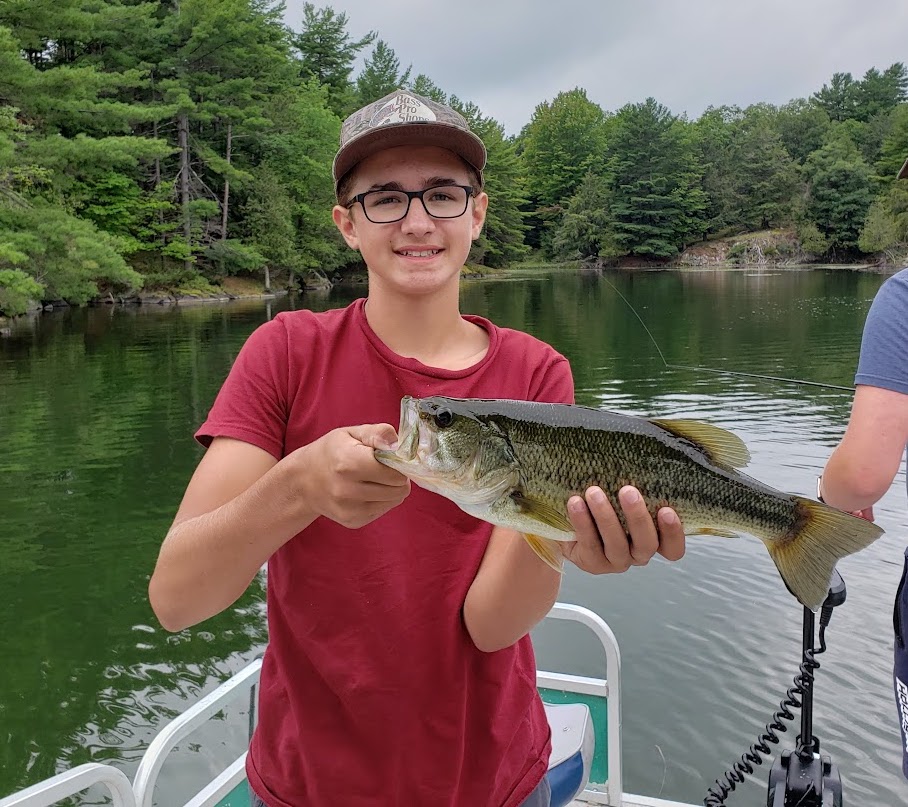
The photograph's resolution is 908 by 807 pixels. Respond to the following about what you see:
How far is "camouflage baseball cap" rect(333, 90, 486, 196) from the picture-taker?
6.38ft

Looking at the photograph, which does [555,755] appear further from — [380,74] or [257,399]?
[380,74]

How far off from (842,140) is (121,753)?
A: 277 feet

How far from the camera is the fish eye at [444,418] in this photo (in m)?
1.77

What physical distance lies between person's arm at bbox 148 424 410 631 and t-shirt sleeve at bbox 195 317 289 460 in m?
0.03

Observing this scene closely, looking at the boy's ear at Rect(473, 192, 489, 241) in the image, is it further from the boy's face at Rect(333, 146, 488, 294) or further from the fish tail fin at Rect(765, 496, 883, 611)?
the fish tail fin at Rect(765, 496, 883, 611)

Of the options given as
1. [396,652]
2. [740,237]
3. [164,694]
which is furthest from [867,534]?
[740,237]

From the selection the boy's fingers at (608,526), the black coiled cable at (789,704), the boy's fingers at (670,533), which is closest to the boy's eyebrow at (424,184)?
the boy's fingers at (608,526)

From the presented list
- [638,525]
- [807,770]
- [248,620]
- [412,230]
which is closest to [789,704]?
[807,770]

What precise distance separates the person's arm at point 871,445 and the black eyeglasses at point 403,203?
4.56 ft

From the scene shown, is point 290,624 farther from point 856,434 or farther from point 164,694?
point 164,694

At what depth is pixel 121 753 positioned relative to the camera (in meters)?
5.80

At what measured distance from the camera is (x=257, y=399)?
181cm

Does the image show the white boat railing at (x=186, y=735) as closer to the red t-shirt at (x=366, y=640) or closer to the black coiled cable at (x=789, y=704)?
the red t-shirt at (x=366, y=640)

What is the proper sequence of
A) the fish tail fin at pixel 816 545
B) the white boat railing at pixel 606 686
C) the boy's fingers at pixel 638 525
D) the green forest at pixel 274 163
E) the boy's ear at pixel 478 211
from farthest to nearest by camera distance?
the green forest at pixel 274 163, the white boat railing at pixel 606 686, the boy's ear at pixel 478 211, the fish tail fin at pixel 816 545, the boy's fingers at pixel 638 525
